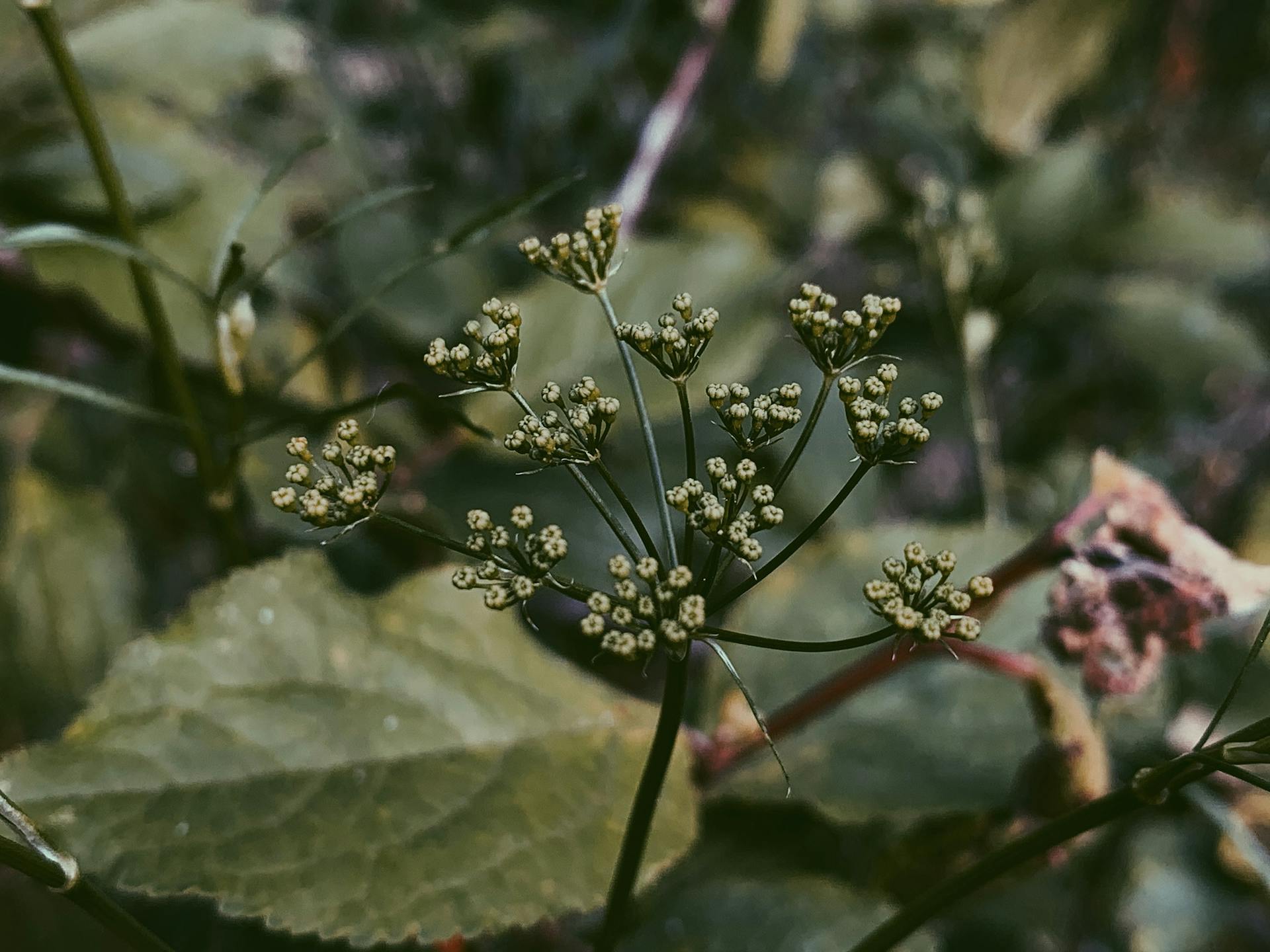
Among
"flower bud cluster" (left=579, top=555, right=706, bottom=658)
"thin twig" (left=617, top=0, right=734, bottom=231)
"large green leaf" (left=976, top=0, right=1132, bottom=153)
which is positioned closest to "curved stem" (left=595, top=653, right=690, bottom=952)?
"flower bud cluster" (left=579, top=555, right=706, bottom=658)

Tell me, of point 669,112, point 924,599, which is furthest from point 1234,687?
point 669,112

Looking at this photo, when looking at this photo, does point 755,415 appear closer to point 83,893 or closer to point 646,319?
point 83,893

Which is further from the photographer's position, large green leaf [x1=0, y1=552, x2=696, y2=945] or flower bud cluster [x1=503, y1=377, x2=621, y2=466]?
large green leaf [x1=0, y1=552, x2=696, y2=945]

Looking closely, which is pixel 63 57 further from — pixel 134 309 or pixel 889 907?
pixel 889 907

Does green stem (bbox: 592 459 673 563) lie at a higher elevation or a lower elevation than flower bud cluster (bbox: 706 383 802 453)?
lower

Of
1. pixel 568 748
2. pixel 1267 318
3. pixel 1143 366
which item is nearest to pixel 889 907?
pixel 568 748

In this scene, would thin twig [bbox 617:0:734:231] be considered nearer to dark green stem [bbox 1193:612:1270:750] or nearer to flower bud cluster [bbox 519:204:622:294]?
flower bud cluster [bbox 519:204:622:294]

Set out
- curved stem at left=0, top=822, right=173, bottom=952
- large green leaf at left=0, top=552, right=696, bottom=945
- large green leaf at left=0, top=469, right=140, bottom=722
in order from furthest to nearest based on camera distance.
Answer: large green leaf at left=0, top=469, right=140, bottom=722
large green leaf at left=0, top=552, right=696, bottom=945
curved stem at left=0, top=822, right=173, bottom=952

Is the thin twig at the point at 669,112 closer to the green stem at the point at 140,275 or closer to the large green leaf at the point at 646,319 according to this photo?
the large green leaf at the point at 646,319
